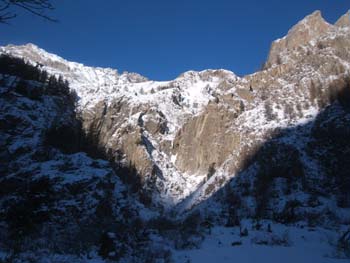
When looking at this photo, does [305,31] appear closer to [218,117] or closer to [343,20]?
[343,20]

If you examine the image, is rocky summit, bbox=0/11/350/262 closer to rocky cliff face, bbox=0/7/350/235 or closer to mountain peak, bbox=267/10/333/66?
rocky cliff face, bbox=0/7/350/235

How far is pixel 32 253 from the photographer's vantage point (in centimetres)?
1109

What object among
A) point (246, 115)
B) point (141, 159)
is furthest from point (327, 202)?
point (141, 159)

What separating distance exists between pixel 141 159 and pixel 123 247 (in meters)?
107

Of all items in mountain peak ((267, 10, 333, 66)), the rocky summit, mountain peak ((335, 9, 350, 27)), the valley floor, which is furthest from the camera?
mountain peak ((267, 10, 333, 66))

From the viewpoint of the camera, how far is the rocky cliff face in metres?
70.6

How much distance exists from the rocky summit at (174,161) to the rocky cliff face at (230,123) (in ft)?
1.41

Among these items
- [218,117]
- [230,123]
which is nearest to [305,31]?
[218,117]

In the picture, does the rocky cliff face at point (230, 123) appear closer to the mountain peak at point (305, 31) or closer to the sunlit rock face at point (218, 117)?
the sunlit rock face at point (218, 117)

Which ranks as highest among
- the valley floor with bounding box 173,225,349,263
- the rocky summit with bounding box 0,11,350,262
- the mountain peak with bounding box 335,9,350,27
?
the mountain peak with bounding box 335,9,350,27

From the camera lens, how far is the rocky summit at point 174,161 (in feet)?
54.3

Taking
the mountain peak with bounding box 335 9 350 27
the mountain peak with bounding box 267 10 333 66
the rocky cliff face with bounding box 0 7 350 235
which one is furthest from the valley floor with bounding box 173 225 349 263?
the mountain peak with bounding box 335 9 350 27

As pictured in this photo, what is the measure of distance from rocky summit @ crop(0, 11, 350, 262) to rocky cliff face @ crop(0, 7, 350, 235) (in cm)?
43

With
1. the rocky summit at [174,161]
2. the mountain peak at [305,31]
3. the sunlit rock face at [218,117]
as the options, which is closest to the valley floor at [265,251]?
the rocky summit at [174,161]
